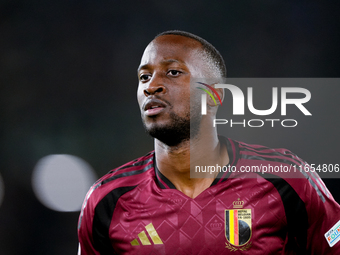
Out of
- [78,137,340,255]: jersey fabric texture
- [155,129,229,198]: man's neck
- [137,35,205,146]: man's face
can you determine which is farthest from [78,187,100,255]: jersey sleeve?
[137,35,205,146]: man's face

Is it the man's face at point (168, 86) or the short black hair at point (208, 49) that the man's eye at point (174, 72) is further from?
the short black hair at point (208, 49)

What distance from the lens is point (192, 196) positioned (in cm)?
184

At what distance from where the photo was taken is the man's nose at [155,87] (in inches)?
68.9

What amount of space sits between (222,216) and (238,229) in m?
0.11

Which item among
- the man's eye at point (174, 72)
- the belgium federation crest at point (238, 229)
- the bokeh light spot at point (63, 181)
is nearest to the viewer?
the belgium federation crest at point (238, 229)

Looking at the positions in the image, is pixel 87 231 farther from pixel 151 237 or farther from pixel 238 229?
pixel 238 229

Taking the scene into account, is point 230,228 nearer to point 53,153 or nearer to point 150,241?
point 150,241

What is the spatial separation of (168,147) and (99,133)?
1554mm

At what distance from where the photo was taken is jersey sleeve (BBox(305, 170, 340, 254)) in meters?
1.70

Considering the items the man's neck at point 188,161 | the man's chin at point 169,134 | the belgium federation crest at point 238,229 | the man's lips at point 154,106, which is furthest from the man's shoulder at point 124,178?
the belgium federation crest at point 238,229

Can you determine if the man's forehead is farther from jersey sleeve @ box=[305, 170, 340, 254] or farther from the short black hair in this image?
jersey sleeve @ box=[305, 170, 340, 254]

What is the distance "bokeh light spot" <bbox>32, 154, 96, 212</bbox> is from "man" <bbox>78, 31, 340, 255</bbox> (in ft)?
4.23

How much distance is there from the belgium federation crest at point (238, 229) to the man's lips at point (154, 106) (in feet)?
2.23

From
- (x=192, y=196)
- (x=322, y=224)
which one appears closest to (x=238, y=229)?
(x=192, y=196)
